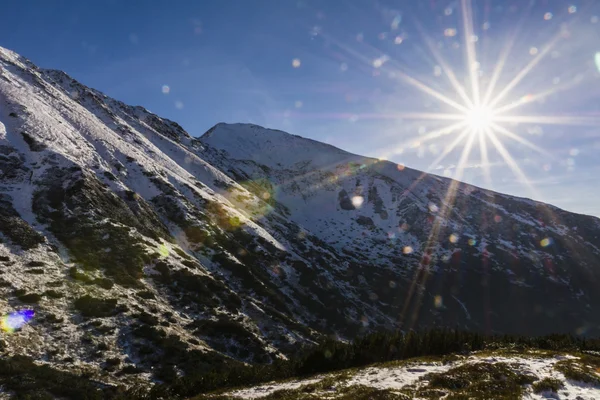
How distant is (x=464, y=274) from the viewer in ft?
501

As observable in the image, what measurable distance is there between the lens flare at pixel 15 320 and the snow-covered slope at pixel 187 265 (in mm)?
918

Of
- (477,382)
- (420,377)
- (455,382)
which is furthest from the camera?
(420,377)

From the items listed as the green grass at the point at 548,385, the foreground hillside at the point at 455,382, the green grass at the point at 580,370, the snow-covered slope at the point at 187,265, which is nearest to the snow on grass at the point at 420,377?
the foreground hillside at the point at 455,382

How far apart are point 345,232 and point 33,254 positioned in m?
144

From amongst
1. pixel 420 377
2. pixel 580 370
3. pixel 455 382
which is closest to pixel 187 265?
pixel 420 377

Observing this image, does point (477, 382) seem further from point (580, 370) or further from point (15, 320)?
point (15, 320)

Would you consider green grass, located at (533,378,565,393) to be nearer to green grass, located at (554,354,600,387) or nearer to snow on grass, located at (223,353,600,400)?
snow on grass, located at (223,353,600,400)

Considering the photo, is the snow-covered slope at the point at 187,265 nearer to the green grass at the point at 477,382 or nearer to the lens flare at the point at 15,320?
the lens flare at the point at 15,320

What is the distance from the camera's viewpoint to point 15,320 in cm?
3056

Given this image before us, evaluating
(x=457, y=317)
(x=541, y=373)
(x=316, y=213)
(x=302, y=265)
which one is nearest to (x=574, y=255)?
(x=457, y=317)

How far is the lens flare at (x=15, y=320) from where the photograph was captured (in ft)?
95.9

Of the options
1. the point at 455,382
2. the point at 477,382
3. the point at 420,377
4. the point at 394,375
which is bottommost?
the point at 394,375

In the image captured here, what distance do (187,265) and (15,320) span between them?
30.3 meters

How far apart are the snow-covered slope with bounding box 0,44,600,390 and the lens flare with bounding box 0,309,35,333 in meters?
0.92
